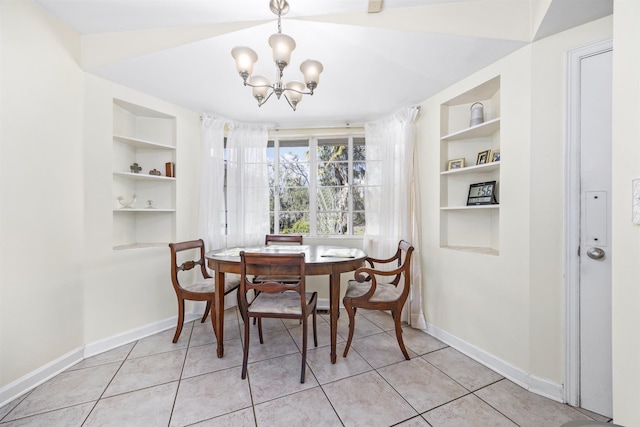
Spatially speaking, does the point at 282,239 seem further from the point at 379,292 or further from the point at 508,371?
the point at 508,371

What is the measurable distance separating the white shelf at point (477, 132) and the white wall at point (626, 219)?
98 centimetres

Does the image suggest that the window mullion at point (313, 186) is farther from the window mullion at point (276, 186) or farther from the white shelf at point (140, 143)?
the white shelf at point (140, 143)

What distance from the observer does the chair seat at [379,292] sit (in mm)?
2038

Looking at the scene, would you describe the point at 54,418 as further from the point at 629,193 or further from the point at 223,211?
the point at 629,193

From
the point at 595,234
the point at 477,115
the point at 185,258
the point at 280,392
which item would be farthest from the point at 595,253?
the point at 185,258

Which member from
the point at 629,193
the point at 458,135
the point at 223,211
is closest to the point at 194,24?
the point at 223,211

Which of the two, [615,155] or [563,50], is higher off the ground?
[563,50]

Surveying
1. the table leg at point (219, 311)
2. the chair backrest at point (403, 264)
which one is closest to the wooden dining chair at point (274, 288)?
the table leg at point (219, 311)

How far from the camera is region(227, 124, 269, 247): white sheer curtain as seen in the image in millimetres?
2980

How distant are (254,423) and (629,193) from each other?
1983mm

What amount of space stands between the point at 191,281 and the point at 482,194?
304 cm

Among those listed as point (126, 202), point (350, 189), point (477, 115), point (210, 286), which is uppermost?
point (477, 115)

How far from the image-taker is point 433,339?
231 centimetres

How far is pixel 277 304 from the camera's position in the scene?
1.87m
